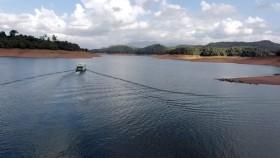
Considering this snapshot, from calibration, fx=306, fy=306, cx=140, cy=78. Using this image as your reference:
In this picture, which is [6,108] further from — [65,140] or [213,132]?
[213,132]

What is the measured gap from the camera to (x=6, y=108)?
2700 cm

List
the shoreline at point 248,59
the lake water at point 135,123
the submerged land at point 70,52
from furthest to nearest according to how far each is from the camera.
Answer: the submerged land at point 70,52, the shoreline at point 248,59, the lake water at point 135,123

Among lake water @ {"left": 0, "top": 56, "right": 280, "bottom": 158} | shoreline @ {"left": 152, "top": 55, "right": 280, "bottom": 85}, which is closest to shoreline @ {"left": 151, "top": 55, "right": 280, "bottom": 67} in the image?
shoreline @ {"left": 152, "top": 55, "right": 280, "bottom": 85}

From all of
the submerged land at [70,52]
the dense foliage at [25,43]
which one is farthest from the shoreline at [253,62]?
the dense foliage at [25,43]

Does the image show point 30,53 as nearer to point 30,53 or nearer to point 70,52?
point 30,53

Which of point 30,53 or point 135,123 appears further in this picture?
point 30,53

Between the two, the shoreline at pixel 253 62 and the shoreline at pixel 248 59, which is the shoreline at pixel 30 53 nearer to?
A: the shoreline at pixel 248 59

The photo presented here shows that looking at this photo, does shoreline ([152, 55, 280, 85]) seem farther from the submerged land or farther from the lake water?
the lake water

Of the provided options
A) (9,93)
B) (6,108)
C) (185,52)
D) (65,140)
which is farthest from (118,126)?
(185,52)

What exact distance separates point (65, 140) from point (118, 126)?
458cm

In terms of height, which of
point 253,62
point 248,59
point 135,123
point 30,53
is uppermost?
point 30,53

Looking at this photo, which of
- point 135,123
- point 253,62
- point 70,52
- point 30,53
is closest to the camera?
point 135,123

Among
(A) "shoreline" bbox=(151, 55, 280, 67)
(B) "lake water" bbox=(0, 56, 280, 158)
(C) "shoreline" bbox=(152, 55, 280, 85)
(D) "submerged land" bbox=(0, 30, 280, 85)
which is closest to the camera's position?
→ (B) "lake water" bbox=(0, 56, 280, 158)

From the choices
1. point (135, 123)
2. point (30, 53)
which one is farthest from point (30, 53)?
point (135, 123)
